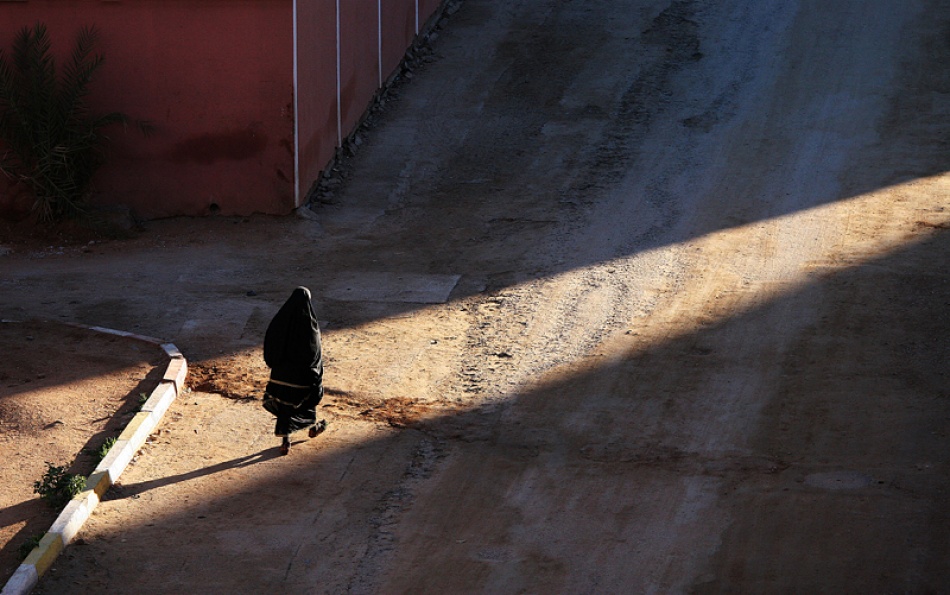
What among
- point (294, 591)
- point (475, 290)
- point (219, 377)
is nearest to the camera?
point (294, 591)

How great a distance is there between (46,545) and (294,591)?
1756mm

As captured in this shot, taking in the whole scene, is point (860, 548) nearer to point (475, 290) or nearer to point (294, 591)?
point (294, 591)

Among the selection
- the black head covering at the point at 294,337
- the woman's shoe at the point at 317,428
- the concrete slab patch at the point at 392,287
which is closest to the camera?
the black head covering at the point at 294,337

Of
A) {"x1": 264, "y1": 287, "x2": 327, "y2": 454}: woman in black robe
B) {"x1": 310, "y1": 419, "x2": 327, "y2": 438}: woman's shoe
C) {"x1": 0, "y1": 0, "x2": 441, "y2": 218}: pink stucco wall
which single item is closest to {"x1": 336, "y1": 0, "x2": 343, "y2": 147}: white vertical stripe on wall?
{"x1": 0, "y1": 0, "x2": 441, "y2": 218}: pink stucco wall

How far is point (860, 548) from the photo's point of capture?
7613 millimetres

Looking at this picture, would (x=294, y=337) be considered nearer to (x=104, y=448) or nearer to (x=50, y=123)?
(x=104, y=448)

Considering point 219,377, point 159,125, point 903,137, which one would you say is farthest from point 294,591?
point 903,137

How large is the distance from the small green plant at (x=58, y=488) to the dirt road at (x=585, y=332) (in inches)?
10.7

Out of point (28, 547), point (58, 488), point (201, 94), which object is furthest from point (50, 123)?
point (28, 547)

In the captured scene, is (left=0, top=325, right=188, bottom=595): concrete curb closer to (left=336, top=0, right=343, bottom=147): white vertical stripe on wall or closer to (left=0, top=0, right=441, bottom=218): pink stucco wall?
(left=0, top=0, right=441, bottom=218): pink stucco wall

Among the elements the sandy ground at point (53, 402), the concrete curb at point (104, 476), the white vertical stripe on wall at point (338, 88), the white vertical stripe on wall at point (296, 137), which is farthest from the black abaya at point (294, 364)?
the white vertical stripe on wall at point (338, 88)

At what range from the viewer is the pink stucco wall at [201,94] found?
1495 cm

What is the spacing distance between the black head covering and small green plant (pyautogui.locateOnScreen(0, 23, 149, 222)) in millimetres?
7066

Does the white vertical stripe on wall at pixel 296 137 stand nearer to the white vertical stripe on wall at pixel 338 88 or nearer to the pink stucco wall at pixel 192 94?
the pink stucco wall at pixel 192 94
